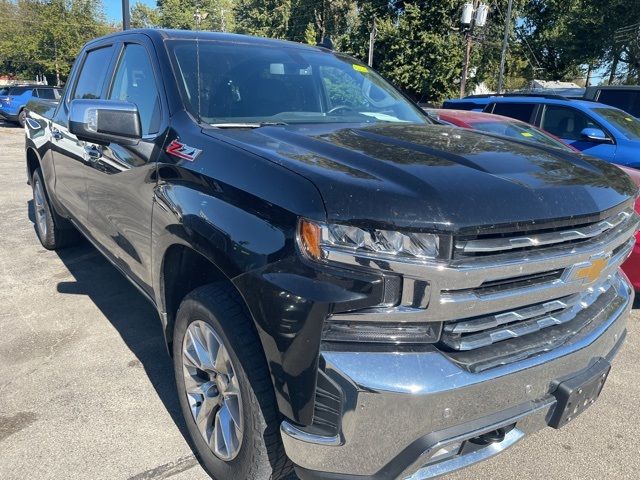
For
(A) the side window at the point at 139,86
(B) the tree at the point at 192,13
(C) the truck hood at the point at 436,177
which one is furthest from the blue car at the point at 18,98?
(B) the tree at the point at 192,13

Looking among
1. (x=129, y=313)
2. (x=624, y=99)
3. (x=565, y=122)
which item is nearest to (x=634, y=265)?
(x=129, y=313)

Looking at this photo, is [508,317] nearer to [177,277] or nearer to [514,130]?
[177,277]

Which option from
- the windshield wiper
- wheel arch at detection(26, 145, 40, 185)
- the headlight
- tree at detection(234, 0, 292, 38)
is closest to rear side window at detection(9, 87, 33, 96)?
wheel arch at detection(26, 145, 40, 185)

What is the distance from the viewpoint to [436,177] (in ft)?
6.27

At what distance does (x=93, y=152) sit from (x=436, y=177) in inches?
92.2

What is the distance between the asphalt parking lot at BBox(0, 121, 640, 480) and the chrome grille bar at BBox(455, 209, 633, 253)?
115 centimetres

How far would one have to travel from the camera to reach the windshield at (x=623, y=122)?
825 centimetres

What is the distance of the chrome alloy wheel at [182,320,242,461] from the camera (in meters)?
2.14

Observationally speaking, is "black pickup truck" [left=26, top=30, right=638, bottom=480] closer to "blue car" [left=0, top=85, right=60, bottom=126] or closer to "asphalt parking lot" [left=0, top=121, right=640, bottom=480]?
"asphalt parking lot" [left=0, top=121, right=640, bottom=480]

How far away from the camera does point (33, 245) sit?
18.9 feet

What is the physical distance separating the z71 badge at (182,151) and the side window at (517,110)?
804 centimetres

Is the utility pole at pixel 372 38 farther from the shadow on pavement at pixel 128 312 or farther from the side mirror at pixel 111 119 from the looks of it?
the side mirror at pixel 111 119

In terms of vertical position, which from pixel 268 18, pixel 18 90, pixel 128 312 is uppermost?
pixel 268 18

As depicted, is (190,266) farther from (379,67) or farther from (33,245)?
(379,67)
